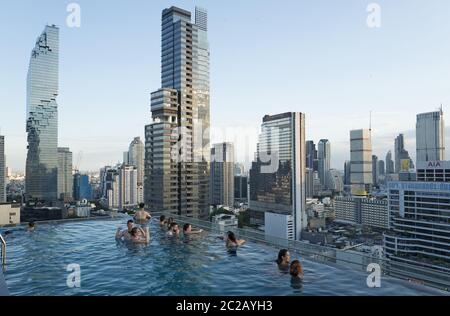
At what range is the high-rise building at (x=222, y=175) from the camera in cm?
15700

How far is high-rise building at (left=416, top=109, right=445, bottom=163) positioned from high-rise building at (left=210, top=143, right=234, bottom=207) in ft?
279

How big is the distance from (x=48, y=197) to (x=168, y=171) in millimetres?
78114

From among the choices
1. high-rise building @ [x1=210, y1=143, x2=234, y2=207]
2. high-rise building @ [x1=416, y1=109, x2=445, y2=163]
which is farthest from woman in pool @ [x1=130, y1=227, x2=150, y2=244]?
high-rise building @ [x1=416, y1=109, x2=445, y2=163]

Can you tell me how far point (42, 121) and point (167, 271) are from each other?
151092 mm

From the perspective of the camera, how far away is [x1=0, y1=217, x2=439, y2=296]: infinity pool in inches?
315

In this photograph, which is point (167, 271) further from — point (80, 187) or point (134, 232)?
point (80, 187)

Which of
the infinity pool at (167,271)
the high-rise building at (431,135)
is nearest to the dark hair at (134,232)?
the infinity pool at (167,271)

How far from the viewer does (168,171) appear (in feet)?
275

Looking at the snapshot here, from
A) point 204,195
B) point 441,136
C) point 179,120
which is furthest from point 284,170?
point 441,136

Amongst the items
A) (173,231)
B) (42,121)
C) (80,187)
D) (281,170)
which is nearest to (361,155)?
(281,170)

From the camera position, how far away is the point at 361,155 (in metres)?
194

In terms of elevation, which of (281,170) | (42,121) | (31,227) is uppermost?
(42,121)

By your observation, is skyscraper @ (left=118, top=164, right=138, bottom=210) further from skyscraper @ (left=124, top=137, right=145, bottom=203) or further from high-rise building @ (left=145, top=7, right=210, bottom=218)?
high-rise building @ (left=145, top=7, right=210, bottom=218)
